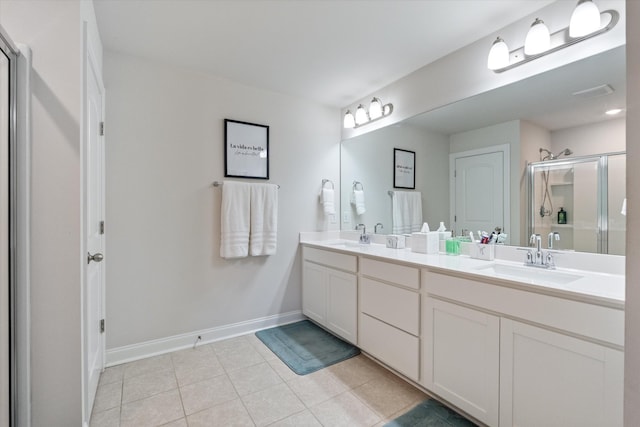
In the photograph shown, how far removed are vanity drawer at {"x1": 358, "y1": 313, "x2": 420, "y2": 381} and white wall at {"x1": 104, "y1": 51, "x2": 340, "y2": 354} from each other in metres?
1.02

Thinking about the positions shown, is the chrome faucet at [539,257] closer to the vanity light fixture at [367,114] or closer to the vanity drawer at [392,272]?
the vanity drawer at [392,272]

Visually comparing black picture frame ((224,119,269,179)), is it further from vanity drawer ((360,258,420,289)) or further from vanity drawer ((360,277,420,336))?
vanity drawer ((360,277,420,336))

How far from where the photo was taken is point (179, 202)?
7.79ft

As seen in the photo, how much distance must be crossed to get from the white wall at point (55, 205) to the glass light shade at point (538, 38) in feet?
7.29

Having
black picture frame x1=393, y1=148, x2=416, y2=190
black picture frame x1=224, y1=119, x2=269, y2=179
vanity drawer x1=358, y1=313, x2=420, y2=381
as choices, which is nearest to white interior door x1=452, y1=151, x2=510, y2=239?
black picture frame x1=393, y1=148, x2=416, y2=190

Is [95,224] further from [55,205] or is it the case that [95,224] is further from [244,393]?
[244,393]

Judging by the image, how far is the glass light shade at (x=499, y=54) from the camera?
173 centimetres

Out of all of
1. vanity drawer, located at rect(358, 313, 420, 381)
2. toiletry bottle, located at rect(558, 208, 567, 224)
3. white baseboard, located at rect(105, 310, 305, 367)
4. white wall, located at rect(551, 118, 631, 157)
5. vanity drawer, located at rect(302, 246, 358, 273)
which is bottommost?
white baseboard, located at rect(105, 310, 305, 367)

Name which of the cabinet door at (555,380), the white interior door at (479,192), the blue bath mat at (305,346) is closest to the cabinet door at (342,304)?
the blue bath mat at (305,346)

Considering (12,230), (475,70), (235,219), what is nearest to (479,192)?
(475,70)

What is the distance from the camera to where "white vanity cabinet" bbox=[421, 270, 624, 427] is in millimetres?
1105

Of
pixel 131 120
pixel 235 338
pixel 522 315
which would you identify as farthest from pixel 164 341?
pixel 522 315

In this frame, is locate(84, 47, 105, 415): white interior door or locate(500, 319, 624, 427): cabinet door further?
locate(84, 47, 105, 415): white interior door

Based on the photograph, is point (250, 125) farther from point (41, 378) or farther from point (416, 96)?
point (41, 378)
